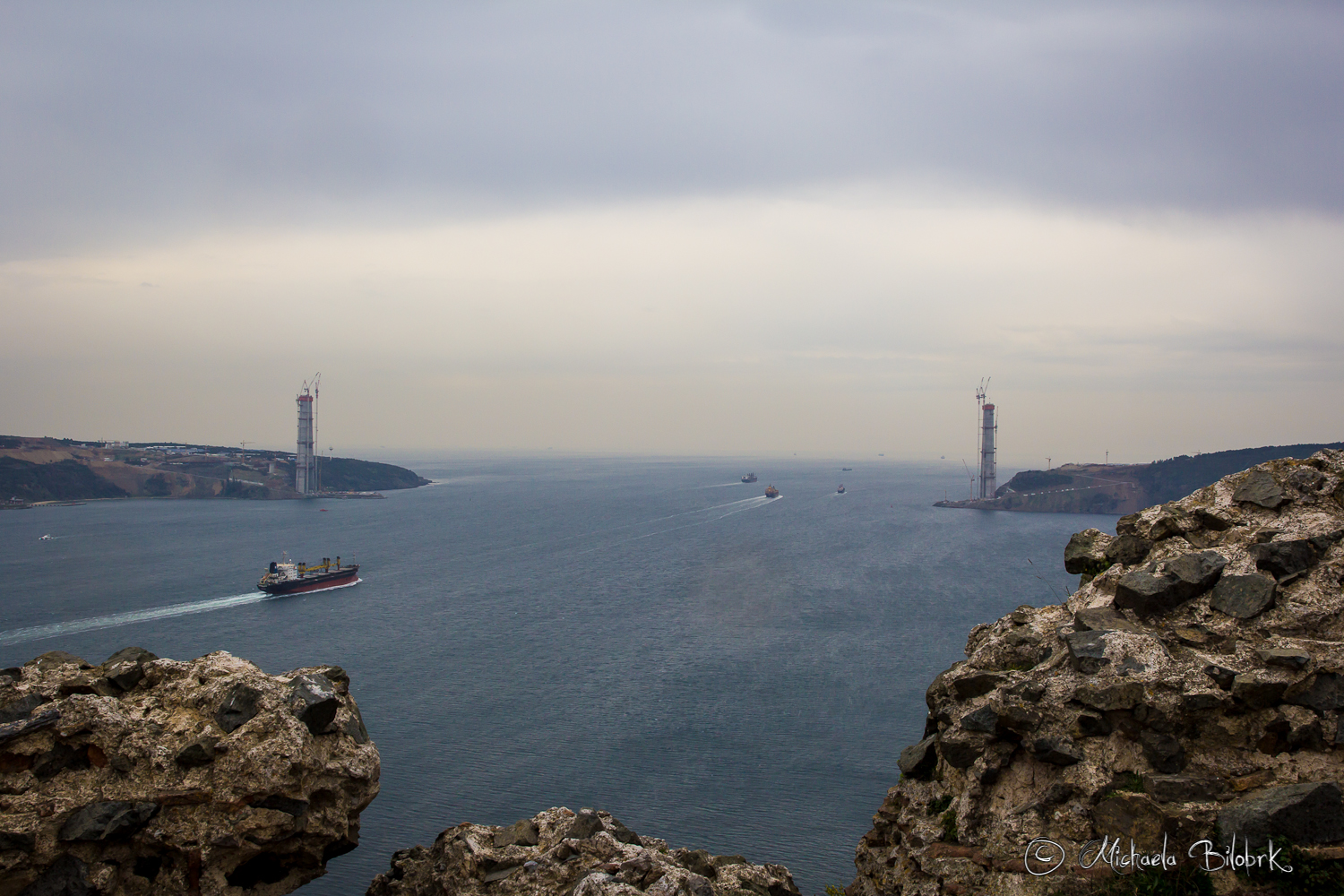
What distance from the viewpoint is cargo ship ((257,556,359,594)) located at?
227 ft

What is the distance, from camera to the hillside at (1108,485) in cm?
14862

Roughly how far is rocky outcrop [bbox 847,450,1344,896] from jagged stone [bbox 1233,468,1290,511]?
25 mm

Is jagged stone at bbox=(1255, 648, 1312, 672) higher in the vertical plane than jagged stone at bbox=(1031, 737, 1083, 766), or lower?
higher

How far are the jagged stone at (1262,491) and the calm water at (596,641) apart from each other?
18.7 meters

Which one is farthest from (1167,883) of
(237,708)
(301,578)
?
(301,578)

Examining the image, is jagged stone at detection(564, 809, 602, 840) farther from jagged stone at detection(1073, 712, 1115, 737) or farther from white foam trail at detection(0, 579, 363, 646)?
white foam trail at detection(0, 579, 363, 646)

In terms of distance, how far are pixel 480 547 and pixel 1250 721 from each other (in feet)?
307

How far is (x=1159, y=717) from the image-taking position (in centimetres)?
877

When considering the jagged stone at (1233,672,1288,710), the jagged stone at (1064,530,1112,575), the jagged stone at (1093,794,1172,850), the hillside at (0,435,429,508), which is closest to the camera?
the jagged stone at (1093,794,1172,850)

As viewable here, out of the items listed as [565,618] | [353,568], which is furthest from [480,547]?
[565,618]

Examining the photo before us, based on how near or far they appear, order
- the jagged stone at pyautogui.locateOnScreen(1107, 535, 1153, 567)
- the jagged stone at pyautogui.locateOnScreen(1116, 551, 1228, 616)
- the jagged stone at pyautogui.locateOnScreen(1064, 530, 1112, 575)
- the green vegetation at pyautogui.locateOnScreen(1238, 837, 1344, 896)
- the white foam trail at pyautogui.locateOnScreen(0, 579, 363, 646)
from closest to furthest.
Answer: the green vegetation at pyautogui.locateOnScreen(1238, 837, 1344, 896) < the jagged stone at pyautogui.locateOnScreen(1116, 551, 1228, 616) < the jagged stone at pyautogui.locateOnScreen(1107, 535, 1153, 567) < the jagged stone at pyautogui.locateOnScreen(1064, 530, 1112, 575) < the white foam trail at pyautogui.locateOnScreen(0, 579, 363, 646)

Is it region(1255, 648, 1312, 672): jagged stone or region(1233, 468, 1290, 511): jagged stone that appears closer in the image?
region(1255, 648, 1312, 672): jagged stone

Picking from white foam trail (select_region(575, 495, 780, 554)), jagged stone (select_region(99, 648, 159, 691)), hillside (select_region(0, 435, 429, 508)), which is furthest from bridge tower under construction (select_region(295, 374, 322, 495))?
jagged stone (select_region(99, 648, 159, 691))

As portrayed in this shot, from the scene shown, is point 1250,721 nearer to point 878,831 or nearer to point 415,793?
point 878,831
